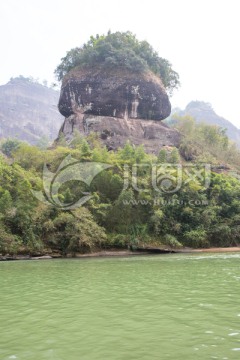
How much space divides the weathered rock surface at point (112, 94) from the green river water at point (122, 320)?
107 feet

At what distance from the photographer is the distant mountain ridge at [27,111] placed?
105m

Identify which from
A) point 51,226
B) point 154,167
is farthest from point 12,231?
point 154,167

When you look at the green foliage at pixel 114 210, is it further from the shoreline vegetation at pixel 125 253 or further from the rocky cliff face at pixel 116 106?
the rocky cliff face at pixel 116 106

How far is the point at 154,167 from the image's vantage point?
96.5 ft

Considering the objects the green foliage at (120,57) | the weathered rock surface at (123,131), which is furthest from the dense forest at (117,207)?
the green foliage at (120,57)

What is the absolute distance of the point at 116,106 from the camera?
4216 centimetres

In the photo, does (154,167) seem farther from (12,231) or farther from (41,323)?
(41,323)

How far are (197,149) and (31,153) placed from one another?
1958cm

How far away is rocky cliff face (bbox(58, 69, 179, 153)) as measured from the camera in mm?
41188

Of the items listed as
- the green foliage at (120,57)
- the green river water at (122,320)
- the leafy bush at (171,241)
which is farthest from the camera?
the green foliage at (120,57)

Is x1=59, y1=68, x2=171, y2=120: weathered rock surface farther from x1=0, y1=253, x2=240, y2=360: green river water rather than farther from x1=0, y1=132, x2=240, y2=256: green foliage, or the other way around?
x1=0, y1=253, x2=240, y2=360: green river water

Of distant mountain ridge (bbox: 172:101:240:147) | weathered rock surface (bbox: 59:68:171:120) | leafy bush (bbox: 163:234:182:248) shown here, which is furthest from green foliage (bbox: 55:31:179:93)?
distant mountain ridge (bbox: 172:101:240:147)

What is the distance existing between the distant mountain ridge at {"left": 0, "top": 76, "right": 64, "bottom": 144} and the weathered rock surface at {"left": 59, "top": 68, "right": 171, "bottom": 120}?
59858 millimetres

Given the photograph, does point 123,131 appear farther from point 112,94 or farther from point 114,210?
point 114,210
